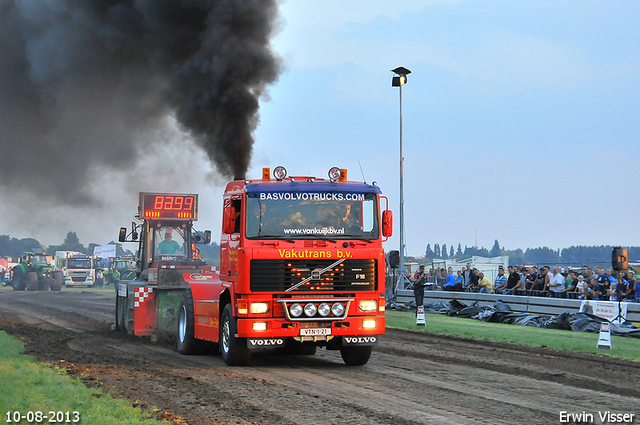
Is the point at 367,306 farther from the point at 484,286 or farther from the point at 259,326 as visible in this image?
the point at 484,286

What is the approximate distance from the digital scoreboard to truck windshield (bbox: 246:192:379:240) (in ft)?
22.9

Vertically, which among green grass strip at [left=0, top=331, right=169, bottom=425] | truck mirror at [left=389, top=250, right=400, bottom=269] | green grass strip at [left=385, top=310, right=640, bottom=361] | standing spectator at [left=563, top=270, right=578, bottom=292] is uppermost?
truck mirror at [left=389, top=250, right=400, bottom=269]

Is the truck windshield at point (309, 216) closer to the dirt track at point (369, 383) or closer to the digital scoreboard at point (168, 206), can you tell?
the dirt track at point (369, 383)

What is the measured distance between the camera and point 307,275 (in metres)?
10.0

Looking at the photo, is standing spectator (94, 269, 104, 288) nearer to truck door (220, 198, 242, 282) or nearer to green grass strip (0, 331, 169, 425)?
truck door (220, 198, 242, 282)

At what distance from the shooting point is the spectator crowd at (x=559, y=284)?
17281mm

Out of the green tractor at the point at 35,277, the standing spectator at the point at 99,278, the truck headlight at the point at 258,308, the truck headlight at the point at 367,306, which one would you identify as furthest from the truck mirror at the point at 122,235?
the standing spectator at the point at 99,278

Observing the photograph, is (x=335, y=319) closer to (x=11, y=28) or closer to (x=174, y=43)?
(x=174, y=43)

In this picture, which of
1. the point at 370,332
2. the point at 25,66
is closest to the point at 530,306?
the point at 370,332

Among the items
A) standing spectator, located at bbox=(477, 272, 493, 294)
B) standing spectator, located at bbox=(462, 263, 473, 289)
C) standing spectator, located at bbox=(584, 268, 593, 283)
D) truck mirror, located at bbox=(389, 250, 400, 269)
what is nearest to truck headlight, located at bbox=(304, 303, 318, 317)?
truck mirror, located at bbox=(389, 250, 400, 269)

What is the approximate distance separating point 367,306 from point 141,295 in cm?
641

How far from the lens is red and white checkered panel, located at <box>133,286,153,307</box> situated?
575 inches

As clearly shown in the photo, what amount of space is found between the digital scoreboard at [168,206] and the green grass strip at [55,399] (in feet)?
25.1

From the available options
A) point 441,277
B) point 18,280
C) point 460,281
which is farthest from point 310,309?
point 18,280
